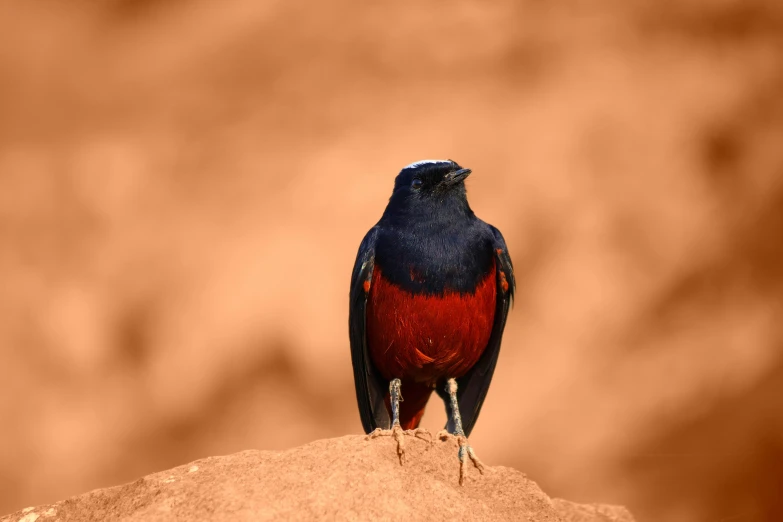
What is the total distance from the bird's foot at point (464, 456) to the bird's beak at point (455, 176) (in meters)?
1.58

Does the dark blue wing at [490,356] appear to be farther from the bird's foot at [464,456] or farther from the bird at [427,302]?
the bird's foot at [464,456]

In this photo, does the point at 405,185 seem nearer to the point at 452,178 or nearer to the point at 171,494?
the point at 452,178

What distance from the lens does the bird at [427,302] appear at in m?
4.78

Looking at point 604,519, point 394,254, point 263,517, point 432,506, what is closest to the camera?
point 263,517

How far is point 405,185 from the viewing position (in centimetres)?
516

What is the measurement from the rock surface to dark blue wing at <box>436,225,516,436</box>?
3.86 feet

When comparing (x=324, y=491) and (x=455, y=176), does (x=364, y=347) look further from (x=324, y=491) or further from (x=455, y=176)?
(x=324, y=491)

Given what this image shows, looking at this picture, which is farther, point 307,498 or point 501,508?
point 501,508

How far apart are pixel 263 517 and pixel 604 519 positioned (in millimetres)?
2164

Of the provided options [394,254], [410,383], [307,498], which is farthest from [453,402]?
[307,498]

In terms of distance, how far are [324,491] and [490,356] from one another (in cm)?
207

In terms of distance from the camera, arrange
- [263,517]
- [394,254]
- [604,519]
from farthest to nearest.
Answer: [394,254] < [604,519] < [263,517]

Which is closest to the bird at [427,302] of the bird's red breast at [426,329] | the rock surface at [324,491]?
the bird's red breast at [426,329]

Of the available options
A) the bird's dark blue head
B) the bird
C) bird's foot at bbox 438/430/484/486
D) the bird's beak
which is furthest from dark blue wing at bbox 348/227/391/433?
bird's foot at bbox 438/430/484/486
